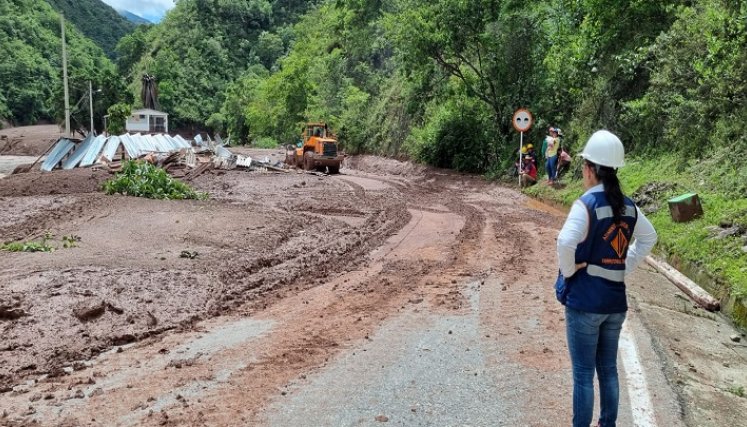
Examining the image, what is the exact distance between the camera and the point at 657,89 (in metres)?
16.8

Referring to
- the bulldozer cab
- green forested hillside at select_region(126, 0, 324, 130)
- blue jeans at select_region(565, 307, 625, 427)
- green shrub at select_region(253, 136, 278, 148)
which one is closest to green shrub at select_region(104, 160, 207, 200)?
blue jeans at select_region(565, 307, 625, 427)

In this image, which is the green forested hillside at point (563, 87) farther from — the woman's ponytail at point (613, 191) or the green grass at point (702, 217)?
the woman's ponytail at point (613, 191)

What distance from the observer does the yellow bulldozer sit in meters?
29.8

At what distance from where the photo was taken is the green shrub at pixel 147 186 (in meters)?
16.5

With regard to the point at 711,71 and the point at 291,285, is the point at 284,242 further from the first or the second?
the point at 711,71

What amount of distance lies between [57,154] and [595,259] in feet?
93.5

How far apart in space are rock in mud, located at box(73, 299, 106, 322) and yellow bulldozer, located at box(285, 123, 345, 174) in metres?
23.2

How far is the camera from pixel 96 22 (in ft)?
602

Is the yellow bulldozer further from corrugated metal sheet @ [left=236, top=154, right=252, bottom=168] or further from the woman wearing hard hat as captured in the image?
the woman wearing hard hat

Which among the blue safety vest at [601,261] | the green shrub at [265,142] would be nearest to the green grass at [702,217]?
the blue safety vest at [601,261]

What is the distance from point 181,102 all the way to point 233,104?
1731cm

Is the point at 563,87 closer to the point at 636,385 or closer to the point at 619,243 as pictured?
the point at 636,385

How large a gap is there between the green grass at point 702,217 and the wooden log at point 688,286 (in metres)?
0.28

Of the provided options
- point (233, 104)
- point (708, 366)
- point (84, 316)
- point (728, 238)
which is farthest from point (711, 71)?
point (233, 104)
